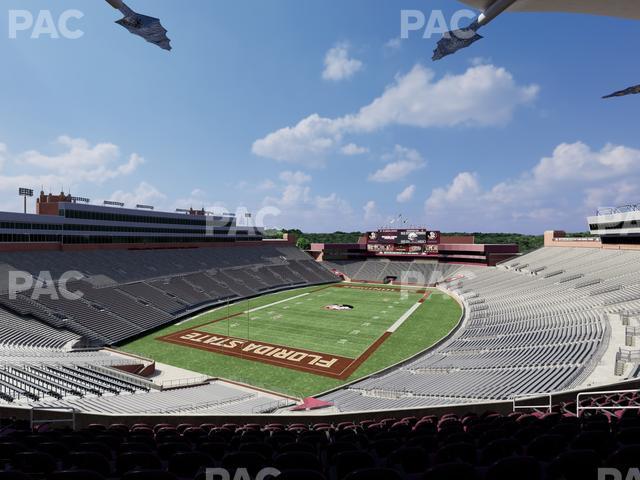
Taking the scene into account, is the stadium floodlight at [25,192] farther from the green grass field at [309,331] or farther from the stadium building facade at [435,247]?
the stadium building facade at [435,247]

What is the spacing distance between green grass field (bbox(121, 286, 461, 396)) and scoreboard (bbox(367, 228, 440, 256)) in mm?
14145

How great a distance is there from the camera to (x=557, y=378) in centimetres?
1852

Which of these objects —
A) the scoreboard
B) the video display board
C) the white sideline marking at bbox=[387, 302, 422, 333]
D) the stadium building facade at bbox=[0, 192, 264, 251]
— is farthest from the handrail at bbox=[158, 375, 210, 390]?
the video display board

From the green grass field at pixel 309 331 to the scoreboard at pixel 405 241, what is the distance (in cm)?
1414

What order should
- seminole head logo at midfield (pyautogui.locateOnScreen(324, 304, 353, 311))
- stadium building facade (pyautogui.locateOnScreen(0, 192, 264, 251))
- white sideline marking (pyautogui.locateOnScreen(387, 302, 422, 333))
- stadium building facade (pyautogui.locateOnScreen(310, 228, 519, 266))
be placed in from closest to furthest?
white sideline marking (pyautogui.locateOnScreen(387, 302, 422, 333)) → stadium building facade (pyautogui.locateOnScreen(0, 192, 264, 251)) → seminole head logo at midfield (pyautogui.locateOnScreen(324, 304, 353, 311)) → stadium building facade (pyautogui.locateOnScreen(310, 228, 519, 266))

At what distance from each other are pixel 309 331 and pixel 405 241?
38058 mm

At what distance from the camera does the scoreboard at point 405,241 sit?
68250 mm

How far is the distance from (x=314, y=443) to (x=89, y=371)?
1993 centimetres

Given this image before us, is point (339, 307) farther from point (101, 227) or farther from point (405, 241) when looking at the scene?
point (101, 227)

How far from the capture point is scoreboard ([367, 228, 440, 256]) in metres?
68.2

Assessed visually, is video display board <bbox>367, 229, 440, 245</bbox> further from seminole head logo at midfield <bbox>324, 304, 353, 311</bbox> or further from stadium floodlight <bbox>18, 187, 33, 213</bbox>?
stadium floodlight <bbox>18, 187, 33, 213</bbox>

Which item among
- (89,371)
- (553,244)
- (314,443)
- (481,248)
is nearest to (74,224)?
(89,371)

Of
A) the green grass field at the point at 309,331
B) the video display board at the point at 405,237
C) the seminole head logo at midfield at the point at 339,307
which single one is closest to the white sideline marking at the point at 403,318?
the green grass field at the point at 309,331

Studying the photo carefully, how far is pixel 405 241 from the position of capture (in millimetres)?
69375
